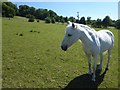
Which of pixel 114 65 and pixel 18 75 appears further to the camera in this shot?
pixel 114 65

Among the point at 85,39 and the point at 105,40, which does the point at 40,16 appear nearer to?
the point at 105,40

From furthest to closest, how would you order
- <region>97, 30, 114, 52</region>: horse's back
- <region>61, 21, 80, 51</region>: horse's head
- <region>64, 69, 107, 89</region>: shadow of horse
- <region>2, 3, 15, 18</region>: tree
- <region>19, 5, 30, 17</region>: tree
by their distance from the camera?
<region>19, 5, 30, 17</region>: tree → <region>2, 3, 15, 18</region>: tree → <region>97, 30, 114, 52</region>: horse's back → <region>64, 69, 107, 89</region>: shadow of horse → <region>61, 21, 80, 51</region>: horse's head

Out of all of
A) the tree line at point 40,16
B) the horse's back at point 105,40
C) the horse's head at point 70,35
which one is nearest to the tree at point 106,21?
the tree line at point 40,16

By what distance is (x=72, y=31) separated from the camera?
7.56 metres

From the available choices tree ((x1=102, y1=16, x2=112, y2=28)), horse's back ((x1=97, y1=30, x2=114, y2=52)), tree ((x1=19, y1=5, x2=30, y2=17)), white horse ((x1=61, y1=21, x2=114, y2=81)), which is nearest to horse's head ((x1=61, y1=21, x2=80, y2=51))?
white horse ((x1=61, y1=21, x2=114, y2=81))

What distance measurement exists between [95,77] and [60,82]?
1.80 metres

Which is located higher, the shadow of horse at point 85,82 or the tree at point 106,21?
the tree at point 106,21

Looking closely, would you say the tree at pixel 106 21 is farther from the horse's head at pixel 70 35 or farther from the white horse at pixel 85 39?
the horse's head at pixel 70 35

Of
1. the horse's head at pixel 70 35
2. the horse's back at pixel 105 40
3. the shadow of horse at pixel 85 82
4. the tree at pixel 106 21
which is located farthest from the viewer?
the tree at pixel 106 21

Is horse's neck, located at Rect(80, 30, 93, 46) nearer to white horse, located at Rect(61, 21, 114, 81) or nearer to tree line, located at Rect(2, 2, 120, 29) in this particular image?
white horse, located at Rect(61, 21, 114, 81)

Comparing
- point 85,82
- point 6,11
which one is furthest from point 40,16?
point 85,82

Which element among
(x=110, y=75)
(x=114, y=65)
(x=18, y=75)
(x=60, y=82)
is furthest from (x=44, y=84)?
(x=114, y=65)

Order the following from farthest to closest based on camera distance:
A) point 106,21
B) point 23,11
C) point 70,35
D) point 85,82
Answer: point 23,11 → point 106,21 → point 85,82 → point 70,35

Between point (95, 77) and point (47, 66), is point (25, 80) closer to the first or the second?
point (47, 66)
